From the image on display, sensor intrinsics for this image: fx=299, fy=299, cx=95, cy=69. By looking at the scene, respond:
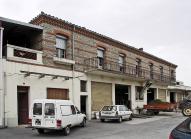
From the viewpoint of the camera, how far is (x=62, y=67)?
2295 cm

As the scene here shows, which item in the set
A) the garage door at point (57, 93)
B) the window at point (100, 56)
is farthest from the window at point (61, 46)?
the window at point (100, 56)

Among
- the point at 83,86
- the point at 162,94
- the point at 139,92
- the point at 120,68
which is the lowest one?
the point at 162,94

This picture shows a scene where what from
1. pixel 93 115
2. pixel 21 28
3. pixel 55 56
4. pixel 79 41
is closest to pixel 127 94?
pixel 93 115

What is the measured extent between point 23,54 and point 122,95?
1452cm

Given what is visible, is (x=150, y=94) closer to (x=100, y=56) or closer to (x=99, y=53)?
(x=100, y=56)

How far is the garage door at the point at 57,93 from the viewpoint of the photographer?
21.8 metres

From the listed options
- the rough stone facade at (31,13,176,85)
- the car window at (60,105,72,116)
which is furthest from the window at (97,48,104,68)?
the car window at (60,105,72,116)

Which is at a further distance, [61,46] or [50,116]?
[61,46]

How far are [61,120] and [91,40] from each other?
11.9 meters

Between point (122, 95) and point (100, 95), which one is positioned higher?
point (100, 95)

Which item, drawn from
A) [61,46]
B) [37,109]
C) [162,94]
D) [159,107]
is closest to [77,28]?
[61,46]

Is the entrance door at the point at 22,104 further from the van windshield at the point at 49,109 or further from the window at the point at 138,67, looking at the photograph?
the window at the point at 138,67

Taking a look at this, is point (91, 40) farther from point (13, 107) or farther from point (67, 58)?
point (13, 107)

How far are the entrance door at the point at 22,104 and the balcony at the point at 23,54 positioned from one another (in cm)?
190
